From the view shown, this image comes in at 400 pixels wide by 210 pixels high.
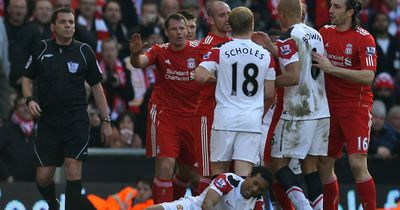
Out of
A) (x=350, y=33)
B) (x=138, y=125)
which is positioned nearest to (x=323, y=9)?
(x=138, y=125)

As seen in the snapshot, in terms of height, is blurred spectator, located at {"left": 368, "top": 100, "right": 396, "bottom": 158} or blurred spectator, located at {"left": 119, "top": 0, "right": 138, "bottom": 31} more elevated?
blurred spectator, located at {"left": 119, "top": 0, "right": 138, "bottom": 31}

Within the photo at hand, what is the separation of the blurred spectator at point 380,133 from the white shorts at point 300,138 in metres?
5.63

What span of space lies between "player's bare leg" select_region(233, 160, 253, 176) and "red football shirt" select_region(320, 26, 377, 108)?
1424mm

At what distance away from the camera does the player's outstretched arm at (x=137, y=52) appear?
1518cm

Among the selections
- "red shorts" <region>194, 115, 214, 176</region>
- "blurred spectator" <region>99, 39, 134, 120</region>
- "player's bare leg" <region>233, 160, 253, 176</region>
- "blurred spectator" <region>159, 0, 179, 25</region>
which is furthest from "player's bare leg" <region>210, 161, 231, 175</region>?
"blurred spectator" <region>159, 0, 179, 25</region>

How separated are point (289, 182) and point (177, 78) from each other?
2421 millimetres

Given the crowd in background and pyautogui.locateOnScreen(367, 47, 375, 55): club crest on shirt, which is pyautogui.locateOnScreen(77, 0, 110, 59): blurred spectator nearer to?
the crowd in background

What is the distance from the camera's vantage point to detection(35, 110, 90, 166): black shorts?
15695mm

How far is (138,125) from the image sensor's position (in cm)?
2006

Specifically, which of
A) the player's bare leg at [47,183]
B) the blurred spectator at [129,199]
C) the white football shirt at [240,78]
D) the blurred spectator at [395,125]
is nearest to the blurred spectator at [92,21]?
the blurred spectator at [129,199]

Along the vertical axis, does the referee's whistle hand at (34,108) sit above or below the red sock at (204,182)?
above

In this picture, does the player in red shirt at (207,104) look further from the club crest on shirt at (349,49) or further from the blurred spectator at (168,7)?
the blurred spectator at (168,7)

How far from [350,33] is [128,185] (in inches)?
204

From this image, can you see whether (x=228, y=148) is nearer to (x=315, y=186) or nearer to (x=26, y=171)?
(x=315, y=186)
